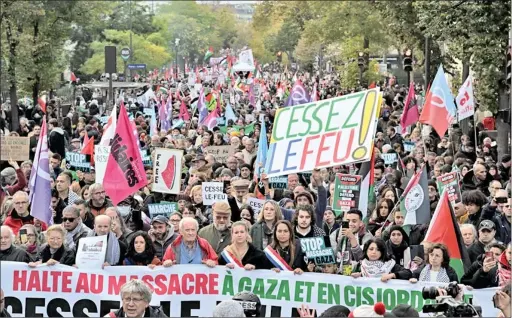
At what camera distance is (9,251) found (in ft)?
35.1

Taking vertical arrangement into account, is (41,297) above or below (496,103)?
below

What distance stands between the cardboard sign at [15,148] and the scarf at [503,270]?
9.62m

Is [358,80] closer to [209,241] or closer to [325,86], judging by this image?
[325,86]

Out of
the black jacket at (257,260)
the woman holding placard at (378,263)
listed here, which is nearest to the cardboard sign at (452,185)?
the woman holding placard at (378,263)

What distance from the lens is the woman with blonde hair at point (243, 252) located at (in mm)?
10836

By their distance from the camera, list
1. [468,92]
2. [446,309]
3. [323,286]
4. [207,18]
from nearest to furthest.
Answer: [446,309]
[323,286]
[468,92]
[207,18]

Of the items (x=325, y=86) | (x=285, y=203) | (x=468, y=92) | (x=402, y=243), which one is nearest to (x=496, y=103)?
(x=468, y=92)

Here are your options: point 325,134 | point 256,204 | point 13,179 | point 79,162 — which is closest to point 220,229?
point 325,134

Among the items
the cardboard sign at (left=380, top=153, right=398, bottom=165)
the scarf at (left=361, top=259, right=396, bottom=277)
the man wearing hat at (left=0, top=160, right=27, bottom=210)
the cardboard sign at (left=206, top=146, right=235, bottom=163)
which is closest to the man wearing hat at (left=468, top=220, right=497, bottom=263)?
the scarf at (left=361, top=259, right=396, bottom=277)

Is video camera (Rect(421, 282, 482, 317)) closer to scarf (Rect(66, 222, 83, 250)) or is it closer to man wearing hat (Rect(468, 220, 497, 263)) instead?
man wearing hat (Rect(468, 220, 497, 263))

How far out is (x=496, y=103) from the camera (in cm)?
2859

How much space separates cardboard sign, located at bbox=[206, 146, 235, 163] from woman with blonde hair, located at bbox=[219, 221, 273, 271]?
30.8 ft

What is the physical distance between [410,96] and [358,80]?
100.0 ft

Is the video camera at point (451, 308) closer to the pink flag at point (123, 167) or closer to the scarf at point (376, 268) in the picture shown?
the scarf at point (376, 268)
